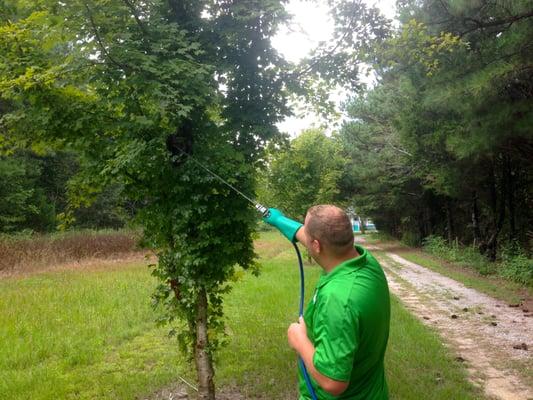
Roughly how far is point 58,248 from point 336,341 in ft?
62.8

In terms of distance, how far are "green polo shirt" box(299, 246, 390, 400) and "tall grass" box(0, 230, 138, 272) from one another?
39.4 ft

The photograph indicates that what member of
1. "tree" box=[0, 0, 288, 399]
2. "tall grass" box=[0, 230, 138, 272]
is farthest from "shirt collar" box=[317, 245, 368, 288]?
"tall grass" box=[0, 230, 138, 272]

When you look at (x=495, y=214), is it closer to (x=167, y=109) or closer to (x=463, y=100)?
(x=463, y=100)

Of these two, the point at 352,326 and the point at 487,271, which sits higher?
the point at 352,326

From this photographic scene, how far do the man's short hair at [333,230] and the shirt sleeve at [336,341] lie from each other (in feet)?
0.98

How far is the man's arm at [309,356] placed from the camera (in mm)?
1992

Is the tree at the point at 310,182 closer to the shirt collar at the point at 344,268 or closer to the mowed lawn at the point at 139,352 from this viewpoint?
the mowed lawn at the point at 139,352

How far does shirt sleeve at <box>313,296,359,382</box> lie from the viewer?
1.98 meters

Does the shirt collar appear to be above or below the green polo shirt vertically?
above

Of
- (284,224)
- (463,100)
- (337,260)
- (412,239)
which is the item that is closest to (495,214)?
(463,100)

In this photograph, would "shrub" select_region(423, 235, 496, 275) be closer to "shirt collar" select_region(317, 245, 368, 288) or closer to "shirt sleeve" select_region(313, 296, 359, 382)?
"shirt collar" select_region(317, 245, 368, 288)

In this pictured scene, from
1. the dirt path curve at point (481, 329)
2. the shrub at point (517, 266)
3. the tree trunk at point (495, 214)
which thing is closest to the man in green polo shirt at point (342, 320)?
the dirt path curve at point (481, 329)

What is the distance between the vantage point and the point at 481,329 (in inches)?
321

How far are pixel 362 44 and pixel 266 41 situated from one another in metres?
Result: 1.00
